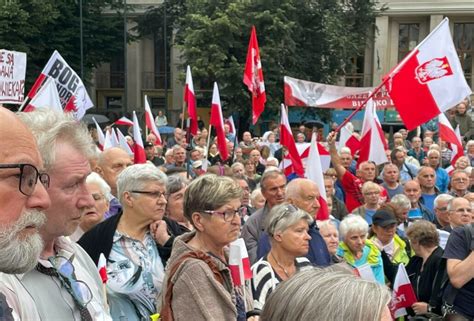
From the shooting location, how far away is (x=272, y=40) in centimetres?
2748

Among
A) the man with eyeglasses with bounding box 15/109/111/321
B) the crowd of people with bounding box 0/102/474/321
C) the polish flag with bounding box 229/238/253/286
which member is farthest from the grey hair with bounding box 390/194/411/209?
the man with eyeglasses with bounding box 15/109/111/321

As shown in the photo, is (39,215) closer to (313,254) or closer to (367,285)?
(367,285)

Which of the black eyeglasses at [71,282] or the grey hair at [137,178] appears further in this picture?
the grey hair at [137,178]

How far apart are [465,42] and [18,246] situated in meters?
40.1

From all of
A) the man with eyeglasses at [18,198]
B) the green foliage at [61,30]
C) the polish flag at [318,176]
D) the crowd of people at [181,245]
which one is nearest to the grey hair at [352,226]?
the crowd of people at [181,245]

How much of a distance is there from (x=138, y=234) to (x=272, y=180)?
6.79 feet

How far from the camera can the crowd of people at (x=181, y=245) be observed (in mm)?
1642

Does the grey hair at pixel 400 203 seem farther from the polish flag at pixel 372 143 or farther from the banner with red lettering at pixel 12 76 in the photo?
the banner with red lettering at pixel 12 76

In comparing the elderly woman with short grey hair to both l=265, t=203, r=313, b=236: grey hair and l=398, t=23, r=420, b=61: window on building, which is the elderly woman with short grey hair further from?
l=398, t=23, r=420, b=61: window on building

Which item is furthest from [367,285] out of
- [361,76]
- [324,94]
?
[361,76]

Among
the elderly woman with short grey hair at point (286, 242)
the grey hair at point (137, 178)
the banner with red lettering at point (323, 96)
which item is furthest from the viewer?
the banner with red lettering at point (323, 96)

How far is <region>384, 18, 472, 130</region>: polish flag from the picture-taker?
819 cm

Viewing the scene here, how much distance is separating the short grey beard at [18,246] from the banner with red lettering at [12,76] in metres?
6.99

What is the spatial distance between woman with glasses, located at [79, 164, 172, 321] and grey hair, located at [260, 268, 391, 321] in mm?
1717
